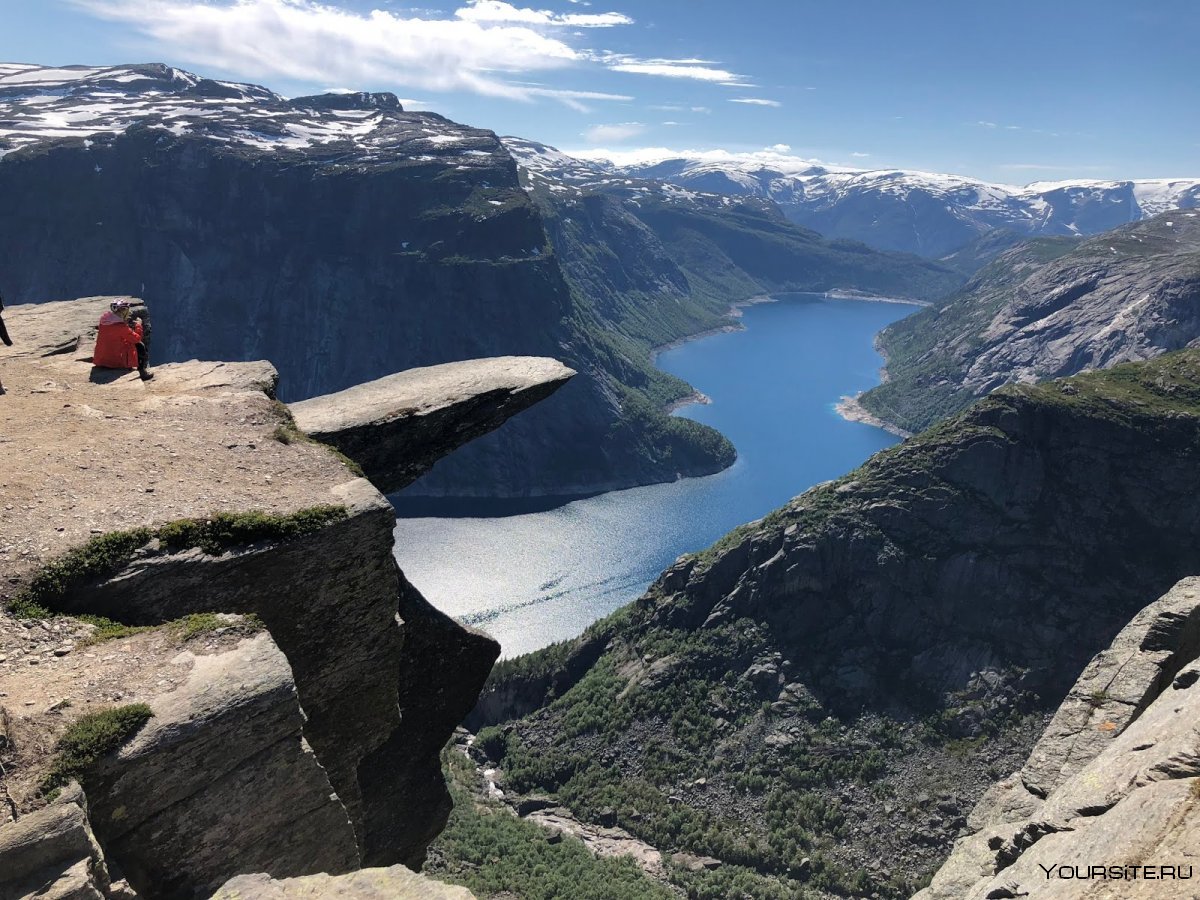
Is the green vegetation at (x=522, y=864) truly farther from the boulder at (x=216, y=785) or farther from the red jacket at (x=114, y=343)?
the boulder at (x=216, y=785)

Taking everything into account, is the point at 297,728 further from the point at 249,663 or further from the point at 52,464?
the point at 52,464

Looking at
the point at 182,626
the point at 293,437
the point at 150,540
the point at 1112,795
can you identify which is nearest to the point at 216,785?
the point at 182,626

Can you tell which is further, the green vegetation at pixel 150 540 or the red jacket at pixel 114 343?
the red jacket at pixel 114 343

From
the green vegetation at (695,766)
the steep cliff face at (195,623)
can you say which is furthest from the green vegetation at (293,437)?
the green vegetation at (695,766)

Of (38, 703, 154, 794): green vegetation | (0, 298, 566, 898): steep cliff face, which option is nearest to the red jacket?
(0, 298, 566, 898): steep cliff face

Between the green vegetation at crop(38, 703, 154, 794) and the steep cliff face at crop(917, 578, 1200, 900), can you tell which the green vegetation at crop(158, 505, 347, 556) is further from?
the steep cliff face at crop(917, 578, 1200, 900)

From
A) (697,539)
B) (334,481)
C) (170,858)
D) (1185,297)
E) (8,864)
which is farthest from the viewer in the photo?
(1185,297)

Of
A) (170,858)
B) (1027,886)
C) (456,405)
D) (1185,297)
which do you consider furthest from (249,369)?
(1185,297)
